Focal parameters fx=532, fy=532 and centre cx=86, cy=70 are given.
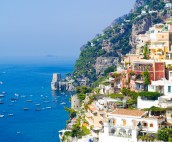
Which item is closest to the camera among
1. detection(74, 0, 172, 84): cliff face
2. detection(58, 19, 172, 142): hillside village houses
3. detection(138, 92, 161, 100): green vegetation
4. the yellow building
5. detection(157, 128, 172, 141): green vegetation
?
detection(157, 128, 172, 141): green vegetation

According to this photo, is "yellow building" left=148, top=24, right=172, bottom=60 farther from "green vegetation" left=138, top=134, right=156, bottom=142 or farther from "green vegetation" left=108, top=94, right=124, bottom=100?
"green vegetation" left=138, top=134, right=156, bottom=142

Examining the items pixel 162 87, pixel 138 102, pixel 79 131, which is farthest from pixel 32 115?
pixel 162 87

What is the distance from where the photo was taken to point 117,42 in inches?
4341

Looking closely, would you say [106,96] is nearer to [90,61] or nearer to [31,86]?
[90,61]

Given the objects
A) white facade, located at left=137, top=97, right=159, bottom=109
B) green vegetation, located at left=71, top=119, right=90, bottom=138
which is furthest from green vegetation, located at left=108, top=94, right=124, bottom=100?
green vegetation, located at left=71, top=119, right=90, bottom=138

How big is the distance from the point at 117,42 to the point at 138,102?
68.0 metres

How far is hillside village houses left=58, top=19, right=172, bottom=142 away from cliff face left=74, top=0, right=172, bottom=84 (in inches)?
1628

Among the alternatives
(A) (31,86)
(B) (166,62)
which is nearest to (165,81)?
(B) (166,62)

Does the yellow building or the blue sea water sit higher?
the yellow building

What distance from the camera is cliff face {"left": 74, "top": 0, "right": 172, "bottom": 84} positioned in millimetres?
98375

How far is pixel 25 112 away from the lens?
89938mm

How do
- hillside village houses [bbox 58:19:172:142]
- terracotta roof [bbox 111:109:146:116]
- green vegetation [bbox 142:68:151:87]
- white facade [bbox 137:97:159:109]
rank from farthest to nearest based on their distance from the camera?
green vegetation [bbox 142:68:151:87]
white facade [bbox 137:97:159:109]
terracotta roof [bbox 111:109:146:116]
hillside village houses [bbox 58:19:172:142]

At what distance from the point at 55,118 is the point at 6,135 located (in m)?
12.3

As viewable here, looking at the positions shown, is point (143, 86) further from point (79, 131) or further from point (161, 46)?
point (79, 131)
